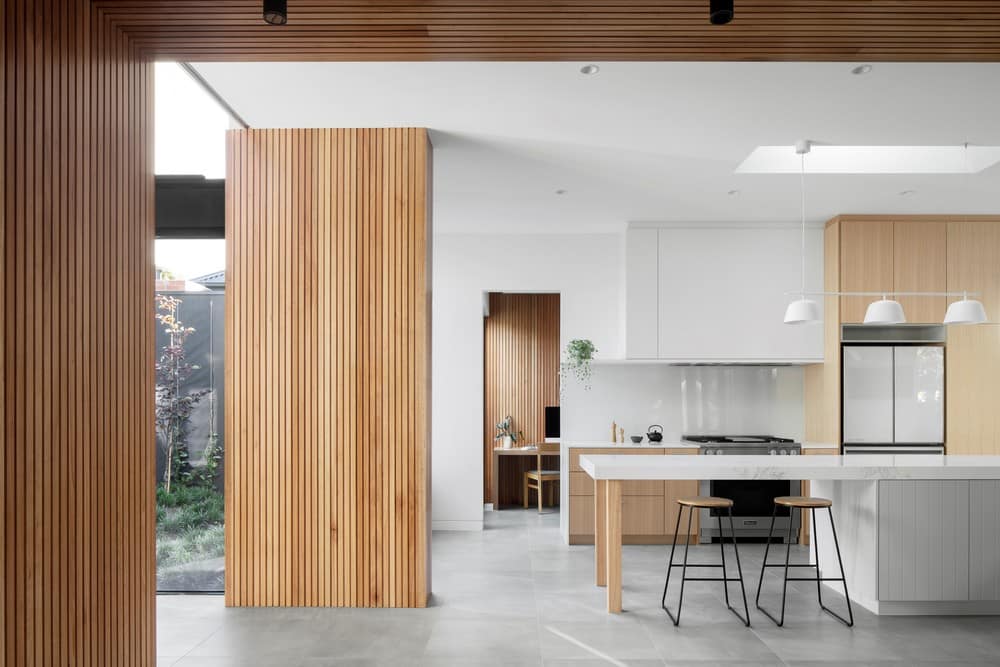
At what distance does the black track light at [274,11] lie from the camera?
2232 mm

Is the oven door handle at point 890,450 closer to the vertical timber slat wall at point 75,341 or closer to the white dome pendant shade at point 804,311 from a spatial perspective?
the white dome pendant shade at point 804,311

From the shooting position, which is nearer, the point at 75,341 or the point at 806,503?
the point at 75,341

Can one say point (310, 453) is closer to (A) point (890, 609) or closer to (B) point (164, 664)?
(B) point (164, 664)

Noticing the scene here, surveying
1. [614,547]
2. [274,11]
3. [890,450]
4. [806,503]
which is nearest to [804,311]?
[806,503]

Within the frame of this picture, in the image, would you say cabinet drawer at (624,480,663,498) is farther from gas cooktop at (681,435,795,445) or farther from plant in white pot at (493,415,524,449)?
plant in white pot at (493,415,524,449)

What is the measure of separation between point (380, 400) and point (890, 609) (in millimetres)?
3427

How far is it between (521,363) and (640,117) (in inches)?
210

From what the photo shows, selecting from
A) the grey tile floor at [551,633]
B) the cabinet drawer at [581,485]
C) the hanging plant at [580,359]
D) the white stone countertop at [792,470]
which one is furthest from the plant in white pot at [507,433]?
the white stone countertop at [792,470]

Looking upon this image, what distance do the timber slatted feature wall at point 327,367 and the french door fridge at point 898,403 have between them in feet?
13.6

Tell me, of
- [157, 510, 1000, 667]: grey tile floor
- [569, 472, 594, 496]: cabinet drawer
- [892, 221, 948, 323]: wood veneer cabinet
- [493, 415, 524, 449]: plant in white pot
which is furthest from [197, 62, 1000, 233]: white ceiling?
[493, 415, 524, 449]: plant in white pot

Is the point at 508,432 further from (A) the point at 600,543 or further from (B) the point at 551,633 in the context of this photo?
(B) the point at 551,633

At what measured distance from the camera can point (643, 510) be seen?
7047 millimetres

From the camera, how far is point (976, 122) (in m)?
4.48

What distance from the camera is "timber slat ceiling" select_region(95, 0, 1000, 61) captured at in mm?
2557
